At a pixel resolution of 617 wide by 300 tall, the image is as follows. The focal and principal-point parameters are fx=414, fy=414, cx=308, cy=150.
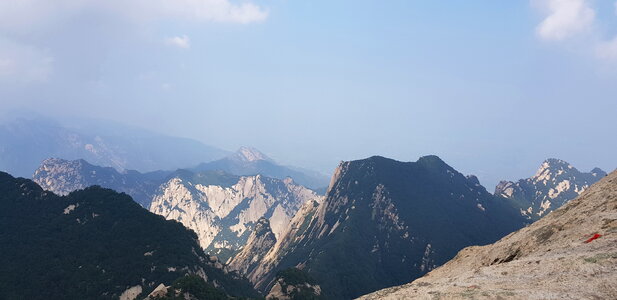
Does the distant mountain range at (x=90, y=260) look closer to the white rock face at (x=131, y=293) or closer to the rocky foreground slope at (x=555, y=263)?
the white rock face at (x=131, y=293)

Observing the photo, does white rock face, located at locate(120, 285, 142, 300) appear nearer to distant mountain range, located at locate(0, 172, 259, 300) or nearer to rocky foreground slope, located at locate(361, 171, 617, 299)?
distant mountain range, located at locate(0, 172, 259, 300)

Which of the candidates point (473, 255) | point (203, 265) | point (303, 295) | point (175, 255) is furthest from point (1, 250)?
point (473, 255)

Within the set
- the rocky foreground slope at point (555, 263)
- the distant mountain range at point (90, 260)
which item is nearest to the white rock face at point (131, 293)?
the distant mountain range at point (90, 260)

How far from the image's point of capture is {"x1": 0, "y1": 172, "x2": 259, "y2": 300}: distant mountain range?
155375mm

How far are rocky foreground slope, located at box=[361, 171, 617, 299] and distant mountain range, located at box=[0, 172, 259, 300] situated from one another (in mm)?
107713

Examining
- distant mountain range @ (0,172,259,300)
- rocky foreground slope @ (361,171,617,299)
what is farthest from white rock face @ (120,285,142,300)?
rocky foreground slope @ (361,171,617,299)

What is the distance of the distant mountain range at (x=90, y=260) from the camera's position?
155 metres

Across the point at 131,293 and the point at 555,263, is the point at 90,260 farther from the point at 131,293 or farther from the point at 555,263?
the point at 555,263

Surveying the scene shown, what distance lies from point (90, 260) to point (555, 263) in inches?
7068

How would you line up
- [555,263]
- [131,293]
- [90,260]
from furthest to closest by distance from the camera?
1. [90,260]
2. [131,293]
3. [555,263]

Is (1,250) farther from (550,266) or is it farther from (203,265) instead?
(550,266)

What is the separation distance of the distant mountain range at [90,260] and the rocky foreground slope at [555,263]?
108 m

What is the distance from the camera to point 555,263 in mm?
38875

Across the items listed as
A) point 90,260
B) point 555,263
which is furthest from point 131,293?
point 555,263
